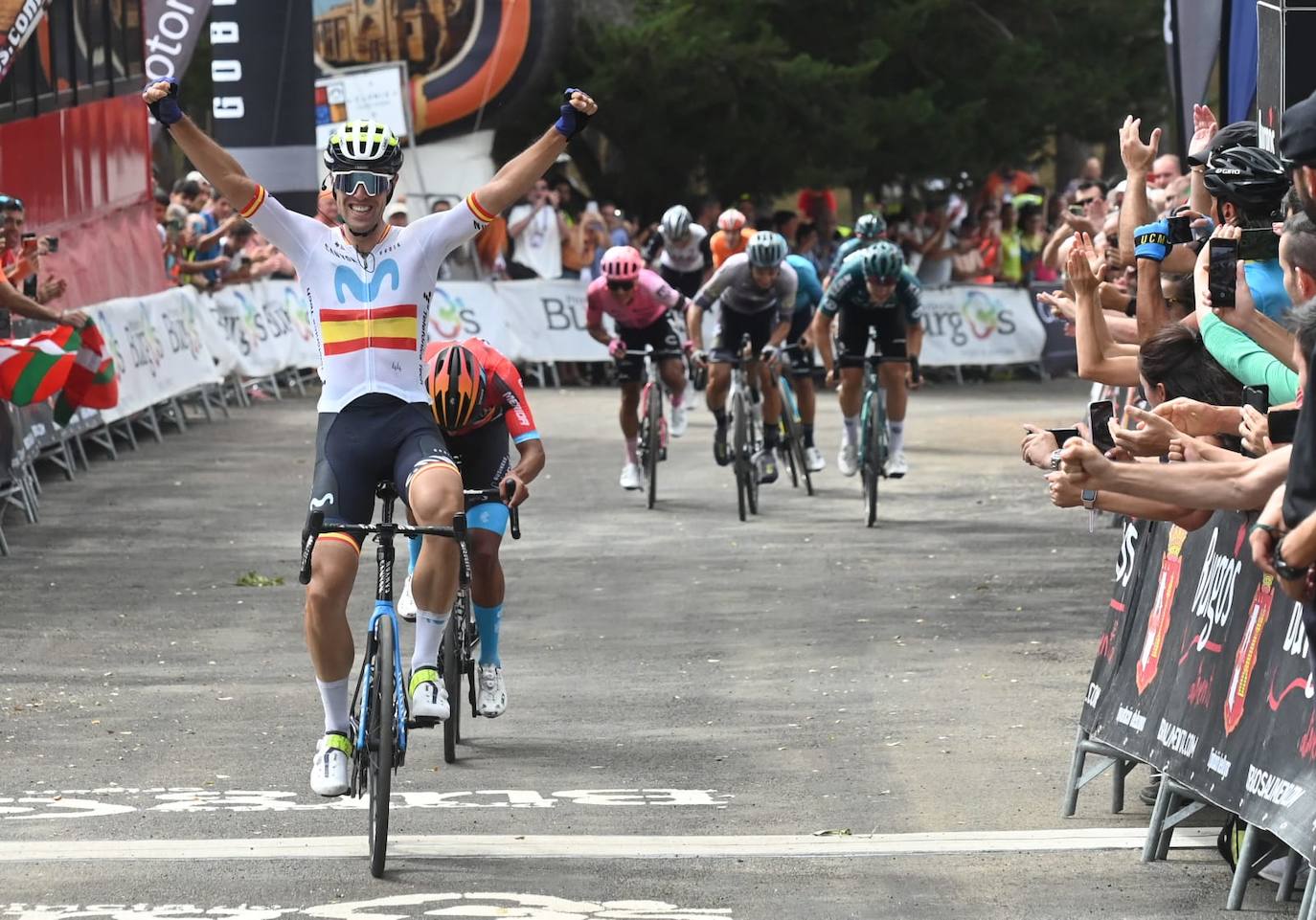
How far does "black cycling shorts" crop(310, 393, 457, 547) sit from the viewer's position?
8.30 m

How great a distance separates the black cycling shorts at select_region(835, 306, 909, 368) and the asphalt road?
3.78 ft

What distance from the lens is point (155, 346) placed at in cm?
2394

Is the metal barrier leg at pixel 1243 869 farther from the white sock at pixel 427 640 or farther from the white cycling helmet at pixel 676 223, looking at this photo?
the white cycling helmet at pixel 676 223

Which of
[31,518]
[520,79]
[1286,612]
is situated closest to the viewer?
[1286,612]

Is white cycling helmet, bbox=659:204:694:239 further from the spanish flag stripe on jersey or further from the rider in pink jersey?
the spanish flag stripe on jersey

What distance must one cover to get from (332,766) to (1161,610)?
8.80ft

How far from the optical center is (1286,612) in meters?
6.98

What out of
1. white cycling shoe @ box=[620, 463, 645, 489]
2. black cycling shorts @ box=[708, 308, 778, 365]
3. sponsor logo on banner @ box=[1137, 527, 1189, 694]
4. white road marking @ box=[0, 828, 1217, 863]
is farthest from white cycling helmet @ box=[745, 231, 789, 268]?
white road marking @ box=[0, 828, 1217, 863]

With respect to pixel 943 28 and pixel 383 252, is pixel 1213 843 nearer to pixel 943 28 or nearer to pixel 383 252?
pixel 383 252

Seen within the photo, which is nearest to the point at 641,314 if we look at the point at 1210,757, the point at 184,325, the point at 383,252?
the point at 184,325

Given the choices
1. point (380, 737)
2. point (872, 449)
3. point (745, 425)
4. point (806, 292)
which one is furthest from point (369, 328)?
point (806, 292)

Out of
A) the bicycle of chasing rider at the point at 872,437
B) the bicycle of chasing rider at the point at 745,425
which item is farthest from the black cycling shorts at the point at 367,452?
the bicycle of chasing rider at the point at 745,425

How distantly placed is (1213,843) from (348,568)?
2871 mm

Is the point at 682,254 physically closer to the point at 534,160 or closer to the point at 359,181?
the point at 534,160
